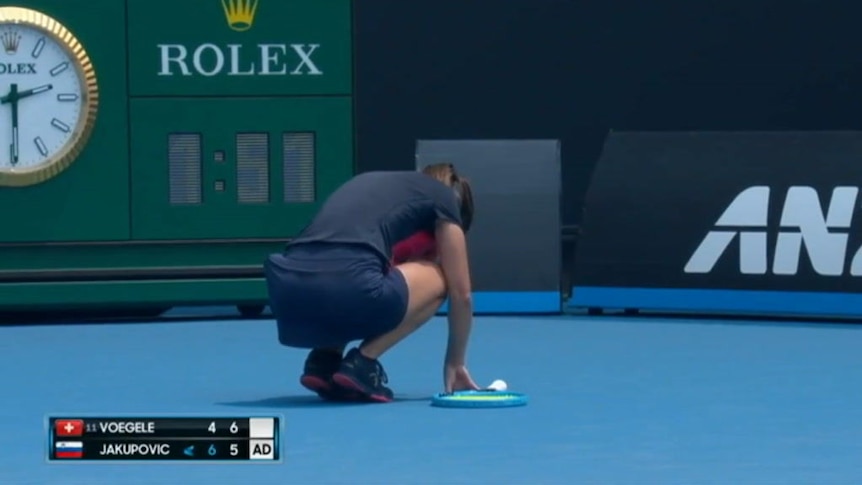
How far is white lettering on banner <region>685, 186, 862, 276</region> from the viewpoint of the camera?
1181 centimetres

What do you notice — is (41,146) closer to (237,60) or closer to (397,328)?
(237,60)

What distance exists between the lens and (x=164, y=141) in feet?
40.7

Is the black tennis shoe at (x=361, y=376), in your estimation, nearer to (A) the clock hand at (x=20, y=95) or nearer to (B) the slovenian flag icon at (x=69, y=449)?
(B) the slovenian flag icon at (x=69, y=449)

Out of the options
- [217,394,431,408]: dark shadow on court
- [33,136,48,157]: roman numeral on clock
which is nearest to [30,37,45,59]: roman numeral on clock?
[33,136,48,157]: roman numeral on clock

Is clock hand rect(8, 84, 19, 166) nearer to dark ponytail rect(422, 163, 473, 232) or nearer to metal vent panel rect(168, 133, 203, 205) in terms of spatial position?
metal vent panel rect(168, 133, 203, 205)

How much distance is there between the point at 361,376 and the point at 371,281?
1.31ft

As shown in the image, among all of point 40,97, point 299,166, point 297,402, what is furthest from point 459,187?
point 40,97

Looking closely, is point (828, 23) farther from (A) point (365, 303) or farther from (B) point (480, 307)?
(A) point (365, 303)

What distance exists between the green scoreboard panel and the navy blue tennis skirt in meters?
4.57

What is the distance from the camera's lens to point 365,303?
7.80 meters

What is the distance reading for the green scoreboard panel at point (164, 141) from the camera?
1220 centimetres
